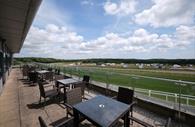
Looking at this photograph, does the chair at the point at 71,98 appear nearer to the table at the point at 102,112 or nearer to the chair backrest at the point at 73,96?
the chair backrest at the point at 73,96

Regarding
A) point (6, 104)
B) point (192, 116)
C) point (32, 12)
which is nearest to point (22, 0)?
point (32, 12)

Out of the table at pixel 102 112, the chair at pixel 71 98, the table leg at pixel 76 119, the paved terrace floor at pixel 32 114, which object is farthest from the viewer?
the paved terrace floor at pixel 32 114

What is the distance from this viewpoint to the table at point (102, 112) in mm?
2266

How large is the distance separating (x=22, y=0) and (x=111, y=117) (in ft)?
9.43

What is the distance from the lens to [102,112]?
255 centimetres

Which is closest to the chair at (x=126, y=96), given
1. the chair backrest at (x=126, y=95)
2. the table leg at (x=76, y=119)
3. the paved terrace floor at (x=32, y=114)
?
the chair backrest at (x=126, y=95)

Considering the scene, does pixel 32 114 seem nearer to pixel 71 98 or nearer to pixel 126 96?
pixel 71 98

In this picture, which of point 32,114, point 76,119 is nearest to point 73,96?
point 76,119

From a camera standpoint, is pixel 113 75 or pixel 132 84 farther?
pixel 113 75

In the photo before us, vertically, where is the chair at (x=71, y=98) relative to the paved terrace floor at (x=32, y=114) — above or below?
above

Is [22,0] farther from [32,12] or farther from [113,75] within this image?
[113,75]

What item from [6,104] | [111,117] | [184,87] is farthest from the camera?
[6,104]

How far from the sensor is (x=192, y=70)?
99.1 meters

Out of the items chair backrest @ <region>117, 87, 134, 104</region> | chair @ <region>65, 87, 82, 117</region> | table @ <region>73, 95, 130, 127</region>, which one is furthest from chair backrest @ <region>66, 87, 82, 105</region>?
chair backrest @ <region>117, 87, 134, 104</region>
